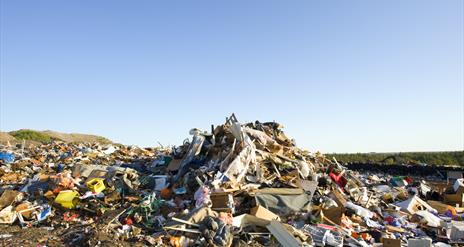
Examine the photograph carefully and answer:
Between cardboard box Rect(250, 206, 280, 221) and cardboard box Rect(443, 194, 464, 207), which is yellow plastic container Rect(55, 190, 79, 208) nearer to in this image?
cardboard box Rect(250, 206, 280, 221)

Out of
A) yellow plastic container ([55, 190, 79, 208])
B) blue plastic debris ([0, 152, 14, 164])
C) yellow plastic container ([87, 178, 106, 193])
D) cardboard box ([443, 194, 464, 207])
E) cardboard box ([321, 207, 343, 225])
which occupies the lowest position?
cardboard box ([443, 194, 464, 207])

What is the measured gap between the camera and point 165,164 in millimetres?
11336

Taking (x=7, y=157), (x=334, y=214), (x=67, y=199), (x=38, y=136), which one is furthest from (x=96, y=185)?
(x=38, y=136)

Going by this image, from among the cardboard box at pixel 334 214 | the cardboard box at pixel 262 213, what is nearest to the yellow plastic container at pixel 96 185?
the cardboard box at pixel 262 213

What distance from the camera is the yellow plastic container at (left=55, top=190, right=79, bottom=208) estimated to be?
7.96 metres

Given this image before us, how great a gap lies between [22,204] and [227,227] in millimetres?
4622

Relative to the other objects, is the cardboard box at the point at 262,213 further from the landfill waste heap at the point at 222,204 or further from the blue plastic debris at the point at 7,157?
the blue plastic debris at the point at 7,157

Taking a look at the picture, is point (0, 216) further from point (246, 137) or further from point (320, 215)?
point (320, 215)

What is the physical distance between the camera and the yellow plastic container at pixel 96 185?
8680 millimetres

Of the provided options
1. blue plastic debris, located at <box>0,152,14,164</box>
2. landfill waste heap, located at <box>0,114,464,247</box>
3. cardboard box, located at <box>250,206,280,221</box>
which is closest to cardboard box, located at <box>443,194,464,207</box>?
landfill waste heap, located at <box>0,114,464,247</box>

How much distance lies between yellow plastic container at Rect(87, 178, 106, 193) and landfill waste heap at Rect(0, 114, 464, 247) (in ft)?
0.08

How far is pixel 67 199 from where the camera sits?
8000mm

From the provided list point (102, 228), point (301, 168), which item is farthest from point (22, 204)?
point (301, 168)

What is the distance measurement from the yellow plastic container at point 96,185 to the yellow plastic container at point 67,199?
0.47 m
